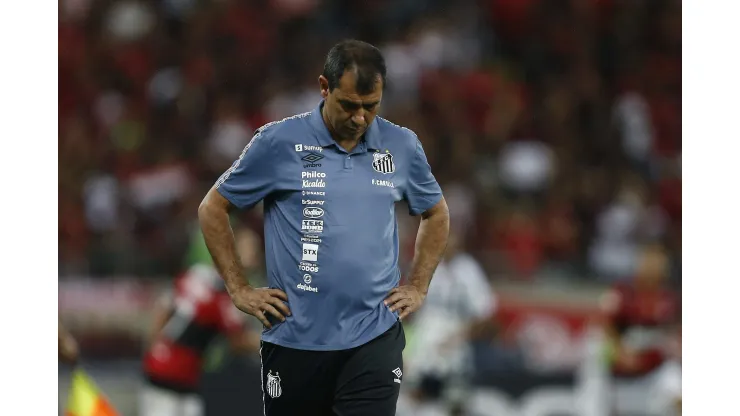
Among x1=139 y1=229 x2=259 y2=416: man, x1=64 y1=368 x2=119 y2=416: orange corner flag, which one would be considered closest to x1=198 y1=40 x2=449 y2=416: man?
x1=64 y1=368 x2=119 y2=416: orange corner flag

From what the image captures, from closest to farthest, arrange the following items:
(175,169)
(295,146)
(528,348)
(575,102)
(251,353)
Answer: (295,146), (251,353), (528,348), (175,169), (575,102)

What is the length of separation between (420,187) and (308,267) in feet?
2.01

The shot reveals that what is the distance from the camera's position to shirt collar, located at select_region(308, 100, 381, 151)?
429 centimetres

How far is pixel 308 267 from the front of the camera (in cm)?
424

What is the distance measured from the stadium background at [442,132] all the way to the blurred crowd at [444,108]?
0.02 m

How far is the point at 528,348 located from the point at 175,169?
13.6 feet

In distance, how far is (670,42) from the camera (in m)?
13.3

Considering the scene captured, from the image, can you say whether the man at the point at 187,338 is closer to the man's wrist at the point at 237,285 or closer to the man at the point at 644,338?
the man at the point at 644,338

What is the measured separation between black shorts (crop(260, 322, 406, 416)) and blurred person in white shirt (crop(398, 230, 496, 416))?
4145mm

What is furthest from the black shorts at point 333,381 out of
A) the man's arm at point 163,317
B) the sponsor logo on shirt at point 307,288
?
the man's arm at point 163,317

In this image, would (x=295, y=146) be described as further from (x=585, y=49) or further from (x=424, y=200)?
(x=585, y=49)

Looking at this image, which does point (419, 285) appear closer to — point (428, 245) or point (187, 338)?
point (428, 245)

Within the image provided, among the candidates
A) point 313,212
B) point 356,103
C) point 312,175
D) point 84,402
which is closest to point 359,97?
point 356,103

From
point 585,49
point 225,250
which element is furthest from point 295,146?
point 585,49
